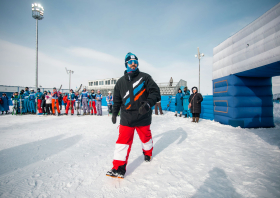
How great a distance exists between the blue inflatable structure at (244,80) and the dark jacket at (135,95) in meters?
3.80

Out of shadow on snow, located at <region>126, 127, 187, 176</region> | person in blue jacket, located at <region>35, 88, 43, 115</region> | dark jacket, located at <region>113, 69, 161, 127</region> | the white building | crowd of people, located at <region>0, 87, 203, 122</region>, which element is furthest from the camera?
the white building

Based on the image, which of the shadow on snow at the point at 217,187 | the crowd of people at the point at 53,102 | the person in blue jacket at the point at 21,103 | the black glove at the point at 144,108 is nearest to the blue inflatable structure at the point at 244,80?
the shadow on snow at the point at 217,187

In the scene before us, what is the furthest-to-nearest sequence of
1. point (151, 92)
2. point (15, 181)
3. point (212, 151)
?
1. point (212, 151)
2. point (151, 92)
3. point (15, 181)

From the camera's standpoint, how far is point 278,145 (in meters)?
3.16

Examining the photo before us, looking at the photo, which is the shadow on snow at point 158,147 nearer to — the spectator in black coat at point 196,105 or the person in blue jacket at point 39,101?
the spectator in black coat at point 196,105

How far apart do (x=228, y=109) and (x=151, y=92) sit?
4530 mm

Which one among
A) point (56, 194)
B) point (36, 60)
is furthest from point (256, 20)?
point (36, 60)

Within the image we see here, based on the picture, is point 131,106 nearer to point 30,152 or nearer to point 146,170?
point 146,170

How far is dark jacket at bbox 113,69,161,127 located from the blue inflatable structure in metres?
3.80

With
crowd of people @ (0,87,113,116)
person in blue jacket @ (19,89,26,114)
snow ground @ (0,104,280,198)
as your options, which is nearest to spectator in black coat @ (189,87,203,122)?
snow ground @ (0,104,280,198)

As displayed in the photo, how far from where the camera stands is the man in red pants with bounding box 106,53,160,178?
1.93 metres

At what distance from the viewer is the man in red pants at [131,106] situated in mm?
1930

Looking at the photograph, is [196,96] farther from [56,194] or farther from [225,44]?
[56,194]

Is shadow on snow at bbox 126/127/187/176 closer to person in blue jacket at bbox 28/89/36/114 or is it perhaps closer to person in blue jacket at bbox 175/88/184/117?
person in blue jacket at bbox 175/88/184/117
